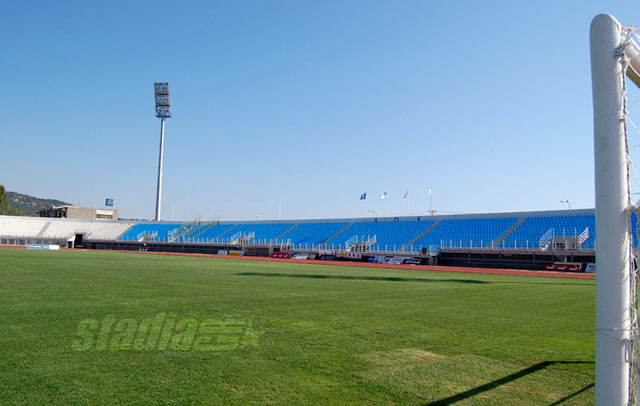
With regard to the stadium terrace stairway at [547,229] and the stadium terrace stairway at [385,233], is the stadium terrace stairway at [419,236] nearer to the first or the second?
the stadium terrace stairway at [385,233]

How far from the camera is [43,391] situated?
449cm

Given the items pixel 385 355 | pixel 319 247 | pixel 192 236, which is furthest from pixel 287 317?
pixel 192 236

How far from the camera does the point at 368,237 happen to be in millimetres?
56031

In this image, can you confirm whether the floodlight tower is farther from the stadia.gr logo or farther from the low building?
the stadia.gr logo

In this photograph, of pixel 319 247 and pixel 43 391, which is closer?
pixel 43 391

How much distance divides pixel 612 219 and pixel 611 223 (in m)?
0.03

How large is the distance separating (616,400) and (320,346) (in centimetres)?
408

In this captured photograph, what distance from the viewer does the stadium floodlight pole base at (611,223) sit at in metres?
3.16

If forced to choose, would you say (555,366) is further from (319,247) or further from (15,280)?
(319,247)

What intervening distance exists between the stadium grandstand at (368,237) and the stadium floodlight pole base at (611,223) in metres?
38.1

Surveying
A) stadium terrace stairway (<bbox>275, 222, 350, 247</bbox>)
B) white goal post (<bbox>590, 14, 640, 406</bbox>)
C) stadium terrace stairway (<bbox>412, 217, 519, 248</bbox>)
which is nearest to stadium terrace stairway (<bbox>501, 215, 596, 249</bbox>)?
stadium terrace stairway (<bbox>412, 217, 519, 248</bbox>)

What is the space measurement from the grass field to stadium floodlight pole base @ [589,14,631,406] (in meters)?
1.61

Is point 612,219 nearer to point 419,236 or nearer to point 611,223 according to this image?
point 611,223

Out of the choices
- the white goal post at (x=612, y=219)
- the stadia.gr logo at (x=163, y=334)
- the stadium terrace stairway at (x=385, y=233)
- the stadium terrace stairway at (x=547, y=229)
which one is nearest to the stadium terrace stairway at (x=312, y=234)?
the stadium terrace stairway at (x=385, y=233)
